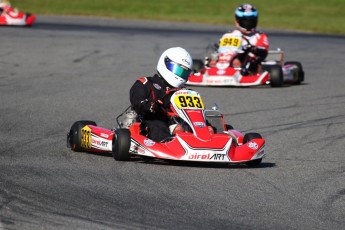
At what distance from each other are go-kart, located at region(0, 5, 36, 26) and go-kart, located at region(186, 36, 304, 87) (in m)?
8.84

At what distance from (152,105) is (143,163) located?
632 millimetres

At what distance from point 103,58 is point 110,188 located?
1083cm

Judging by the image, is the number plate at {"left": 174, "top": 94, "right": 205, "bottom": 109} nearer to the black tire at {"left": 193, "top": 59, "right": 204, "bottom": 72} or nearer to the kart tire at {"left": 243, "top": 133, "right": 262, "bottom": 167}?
the kart tire at {"left": 243, "top": 133, "right": 262, "bottom": 167}

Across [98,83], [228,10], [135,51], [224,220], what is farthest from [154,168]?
[228,10]

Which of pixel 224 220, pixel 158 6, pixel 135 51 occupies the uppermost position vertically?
pixel 224 220

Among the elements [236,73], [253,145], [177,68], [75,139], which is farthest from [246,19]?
[253,145]

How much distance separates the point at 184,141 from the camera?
7992mm

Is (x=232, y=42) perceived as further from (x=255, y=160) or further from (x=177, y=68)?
(x=255, y=160)

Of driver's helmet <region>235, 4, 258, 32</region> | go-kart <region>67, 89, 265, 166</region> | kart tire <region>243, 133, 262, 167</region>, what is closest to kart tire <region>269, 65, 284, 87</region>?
driver's helmet <region>235, 4, 258, 32</region>

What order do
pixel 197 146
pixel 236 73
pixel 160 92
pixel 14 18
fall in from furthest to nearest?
pixel 14 18, pixel 236 73, pixel 160 92, pixel 197 146

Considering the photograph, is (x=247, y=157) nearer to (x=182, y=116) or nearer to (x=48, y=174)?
(x=182, y=116)

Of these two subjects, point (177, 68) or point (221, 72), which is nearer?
point (177, 68)

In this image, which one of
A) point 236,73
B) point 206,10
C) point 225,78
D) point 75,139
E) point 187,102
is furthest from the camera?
point 206,10

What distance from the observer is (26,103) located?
1196 centimetres
